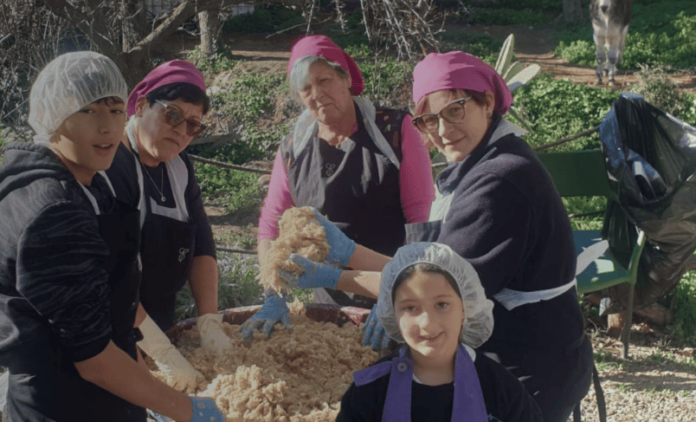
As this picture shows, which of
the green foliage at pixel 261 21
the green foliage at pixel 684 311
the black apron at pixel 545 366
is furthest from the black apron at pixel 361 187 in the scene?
the green foliage at pixel 261 21

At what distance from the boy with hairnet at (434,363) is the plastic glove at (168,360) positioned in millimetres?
712

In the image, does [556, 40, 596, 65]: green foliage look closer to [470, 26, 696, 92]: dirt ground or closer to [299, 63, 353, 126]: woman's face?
[470, 26, 696, 92]: dirt ground

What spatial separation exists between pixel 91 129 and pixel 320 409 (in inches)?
42.3

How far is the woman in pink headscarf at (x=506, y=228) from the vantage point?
1980 millimetres

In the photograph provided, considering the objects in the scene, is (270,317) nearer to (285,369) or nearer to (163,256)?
(285,369)

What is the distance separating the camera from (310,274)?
249 cm

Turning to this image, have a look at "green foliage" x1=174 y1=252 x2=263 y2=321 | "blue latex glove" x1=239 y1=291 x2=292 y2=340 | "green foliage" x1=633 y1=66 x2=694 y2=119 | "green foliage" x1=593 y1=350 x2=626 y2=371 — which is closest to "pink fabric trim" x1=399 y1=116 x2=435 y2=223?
"blue latex glove" x1=239 y1=291 x2=292 y2=340

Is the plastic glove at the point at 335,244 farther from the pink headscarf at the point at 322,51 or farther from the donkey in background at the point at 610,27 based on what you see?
the donkey in background at the point at 610,27

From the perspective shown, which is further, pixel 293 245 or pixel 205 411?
pixel 293 245

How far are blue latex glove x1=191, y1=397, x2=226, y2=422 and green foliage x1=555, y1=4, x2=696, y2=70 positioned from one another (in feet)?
43.0

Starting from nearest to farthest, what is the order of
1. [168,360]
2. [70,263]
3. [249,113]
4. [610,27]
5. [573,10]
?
[70,263] < [168,360] < [249,113] < [610,27] < [573,10]

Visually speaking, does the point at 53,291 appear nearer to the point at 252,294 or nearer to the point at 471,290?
the point at 471,290

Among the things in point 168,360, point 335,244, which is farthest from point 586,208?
point 168,360

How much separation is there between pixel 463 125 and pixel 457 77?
0.14 metres
